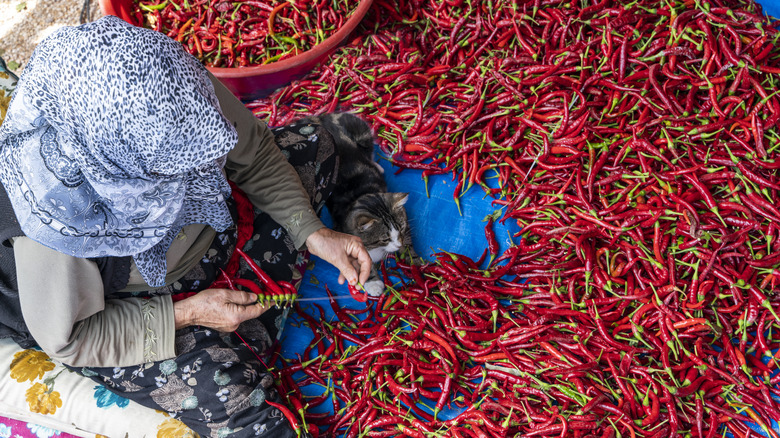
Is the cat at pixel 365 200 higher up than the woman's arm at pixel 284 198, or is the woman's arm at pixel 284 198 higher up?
the woman's arm at pixel 284 198

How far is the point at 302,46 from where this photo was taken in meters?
3.06

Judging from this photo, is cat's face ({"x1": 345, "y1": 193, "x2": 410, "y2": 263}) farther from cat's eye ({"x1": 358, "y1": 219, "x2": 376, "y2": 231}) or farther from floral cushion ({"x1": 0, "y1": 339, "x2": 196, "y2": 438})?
floral cushion ({"x1": 0, "y1": 339, "x2": 196, "y2": 438})

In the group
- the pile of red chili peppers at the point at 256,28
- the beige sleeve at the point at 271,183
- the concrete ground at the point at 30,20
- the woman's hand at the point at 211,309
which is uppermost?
the concrete ground at the point at 30,20

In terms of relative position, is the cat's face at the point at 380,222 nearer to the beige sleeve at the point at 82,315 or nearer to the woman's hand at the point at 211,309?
the woman's hand at the point at 211,309

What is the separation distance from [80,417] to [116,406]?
0.44ft

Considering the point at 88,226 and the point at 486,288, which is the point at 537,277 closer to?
the point at 486,288

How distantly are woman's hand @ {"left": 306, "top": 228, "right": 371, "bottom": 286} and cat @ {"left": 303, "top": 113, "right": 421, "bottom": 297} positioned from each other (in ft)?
0.78

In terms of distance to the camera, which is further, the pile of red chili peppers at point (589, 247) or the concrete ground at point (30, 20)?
the concrete ground at point (30, 20)

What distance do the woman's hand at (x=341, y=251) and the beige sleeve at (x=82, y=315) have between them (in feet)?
1.77

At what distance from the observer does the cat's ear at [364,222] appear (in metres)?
2.21

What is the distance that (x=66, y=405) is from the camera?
196cm

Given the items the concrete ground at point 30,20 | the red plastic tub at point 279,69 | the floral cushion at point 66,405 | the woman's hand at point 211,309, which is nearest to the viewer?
the woman's hand at point 211,309

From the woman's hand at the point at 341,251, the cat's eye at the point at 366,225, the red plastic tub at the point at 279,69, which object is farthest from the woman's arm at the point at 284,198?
the red plastic tub at the point at 279,69

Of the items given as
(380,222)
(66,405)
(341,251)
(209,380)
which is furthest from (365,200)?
(66,405)
